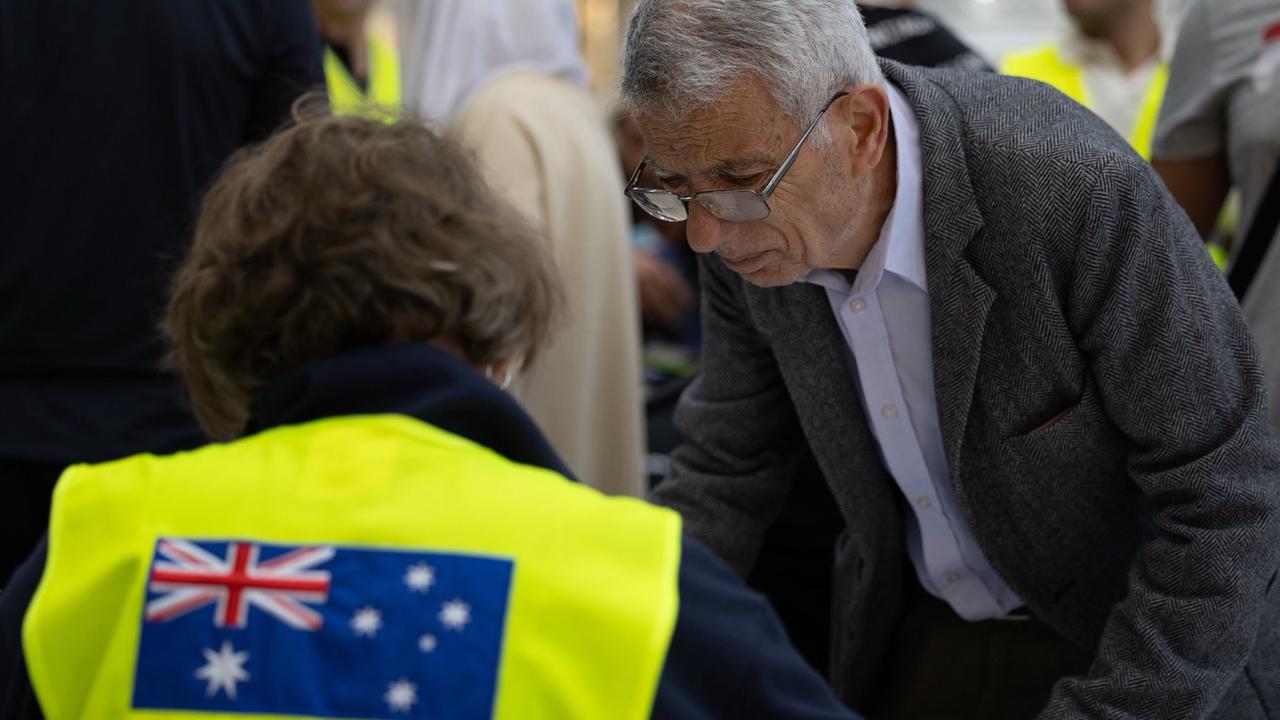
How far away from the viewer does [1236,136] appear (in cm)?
249

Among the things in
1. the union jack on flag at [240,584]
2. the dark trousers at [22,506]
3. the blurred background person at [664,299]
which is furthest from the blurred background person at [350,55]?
the union jack on flag at [240,584]

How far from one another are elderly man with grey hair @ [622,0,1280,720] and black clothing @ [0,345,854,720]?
51 cm

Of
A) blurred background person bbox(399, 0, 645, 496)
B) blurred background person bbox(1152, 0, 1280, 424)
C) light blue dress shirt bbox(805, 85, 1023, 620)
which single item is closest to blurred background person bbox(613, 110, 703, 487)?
blurred background person bbox(399, 0, 645, 496)

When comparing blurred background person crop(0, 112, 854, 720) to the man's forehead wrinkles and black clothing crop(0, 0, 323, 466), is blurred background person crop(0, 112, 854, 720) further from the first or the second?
black clothing crop(0, 0, 323, 466)

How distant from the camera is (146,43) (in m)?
2.32

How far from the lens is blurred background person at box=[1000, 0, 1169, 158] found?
12.5 ft

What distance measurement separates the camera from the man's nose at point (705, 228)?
1774mm

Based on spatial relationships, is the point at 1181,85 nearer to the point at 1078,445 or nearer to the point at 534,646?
the point at 1078,445

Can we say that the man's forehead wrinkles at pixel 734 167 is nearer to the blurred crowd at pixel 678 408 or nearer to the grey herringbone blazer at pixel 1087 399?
the blurred crowd at pixel 678 408

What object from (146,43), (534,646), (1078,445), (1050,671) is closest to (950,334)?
(1078,445)

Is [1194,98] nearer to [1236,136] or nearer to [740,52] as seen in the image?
[1236,136]

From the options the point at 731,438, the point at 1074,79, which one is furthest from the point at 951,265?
the point at 1074,79

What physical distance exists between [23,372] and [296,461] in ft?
3.99

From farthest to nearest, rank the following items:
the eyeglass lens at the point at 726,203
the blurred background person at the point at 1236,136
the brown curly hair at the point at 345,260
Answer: the blurred background person at the point at 1236,136
the eyeglass lens at the point at 726,203
the brown curly hair at the point at 345,260
